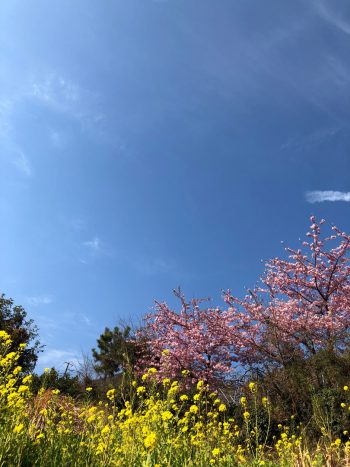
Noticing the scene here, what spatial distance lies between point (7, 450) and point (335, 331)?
15130 millimetres

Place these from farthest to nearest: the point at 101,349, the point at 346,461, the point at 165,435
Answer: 1. the point at 101,349
2. the point at 346,461
3. the point at 165,435

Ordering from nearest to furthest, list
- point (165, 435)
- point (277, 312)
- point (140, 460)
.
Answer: point (140, 460) → point (165, 435) → point (277, 312)

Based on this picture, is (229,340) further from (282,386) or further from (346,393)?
(346,393)

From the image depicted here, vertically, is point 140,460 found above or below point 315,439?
below

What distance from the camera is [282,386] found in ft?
41.5

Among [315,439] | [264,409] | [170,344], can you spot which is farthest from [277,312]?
[315,439]

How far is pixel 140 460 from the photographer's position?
4.77 metres

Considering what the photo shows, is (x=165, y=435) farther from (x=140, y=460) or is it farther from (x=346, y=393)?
(x=346, y=393)

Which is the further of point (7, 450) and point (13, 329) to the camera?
point (13, 329)

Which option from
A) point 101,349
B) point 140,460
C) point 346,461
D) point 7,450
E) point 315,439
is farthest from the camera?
point 101,349

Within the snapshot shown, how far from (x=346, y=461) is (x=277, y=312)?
39.8 feet

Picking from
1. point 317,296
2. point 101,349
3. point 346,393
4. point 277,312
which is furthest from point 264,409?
point 101,349

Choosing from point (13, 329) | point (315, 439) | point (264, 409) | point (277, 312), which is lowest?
point (315, 439)

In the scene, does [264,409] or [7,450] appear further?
[264,409]
